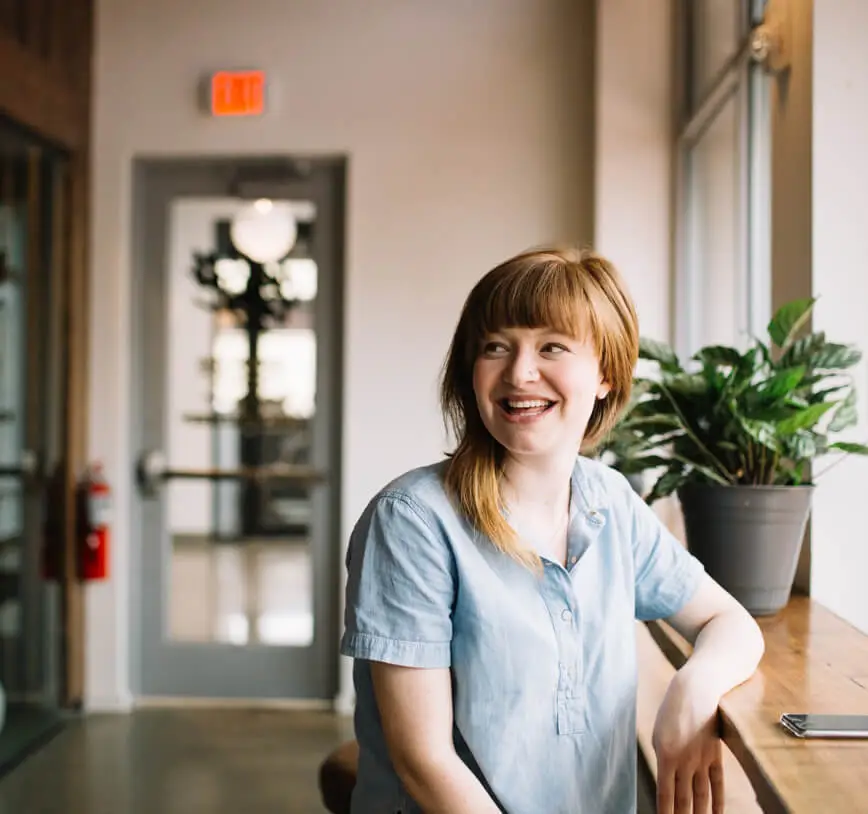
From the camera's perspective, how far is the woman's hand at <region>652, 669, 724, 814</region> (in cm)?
129

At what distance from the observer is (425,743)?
4.00 feet

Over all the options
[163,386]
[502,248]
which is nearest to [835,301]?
[502,248]

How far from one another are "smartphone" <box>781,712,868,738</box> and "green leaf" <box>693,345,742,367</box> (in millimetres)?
752

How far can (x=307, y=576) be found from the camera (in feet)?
14.3

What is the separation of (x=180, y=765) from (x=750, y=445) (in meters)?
2.64

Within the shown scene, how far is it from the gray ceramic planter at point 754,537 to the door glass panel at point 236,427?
8.99 feet

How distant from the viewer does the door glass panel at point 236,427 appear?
4344mm

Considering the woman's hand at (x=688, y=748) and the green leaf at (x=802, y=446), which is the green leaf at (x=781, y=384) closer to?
the green leaf at (x=802, y=446)

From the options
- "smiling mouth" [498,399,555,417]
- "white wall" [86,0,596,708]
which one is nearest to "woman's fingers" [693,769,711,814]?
"smiling mouth" [498,399,555,417]

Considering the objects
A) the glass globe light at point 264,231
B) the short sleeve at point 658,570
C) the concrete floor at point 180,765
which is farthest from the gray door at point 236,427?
the short sleeve at point 658,570

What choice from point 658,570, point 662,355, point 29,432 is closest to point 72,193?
point 29,432

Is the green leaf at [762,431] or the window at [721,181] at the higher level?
the window at [721,181]

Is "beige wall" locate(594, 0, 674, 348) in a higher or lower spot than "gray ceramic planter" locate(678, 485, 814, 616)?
higher

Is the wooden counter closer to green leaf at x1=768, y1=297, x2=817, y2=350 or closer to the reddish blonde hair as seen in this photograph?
the reddish blonde hair
